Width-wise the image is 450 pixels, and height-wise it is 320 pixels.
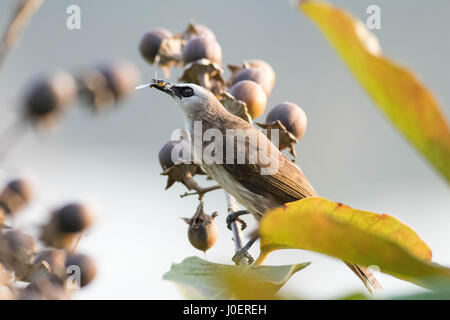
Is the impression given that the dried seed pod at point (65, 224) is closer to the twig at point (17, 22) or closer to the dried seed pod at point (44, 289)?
the dried seed pod at point (44, 289)

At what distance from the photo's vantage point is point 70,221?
1028mm

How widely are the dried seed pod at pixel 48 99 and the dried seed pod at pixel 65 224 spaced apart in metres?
0.41

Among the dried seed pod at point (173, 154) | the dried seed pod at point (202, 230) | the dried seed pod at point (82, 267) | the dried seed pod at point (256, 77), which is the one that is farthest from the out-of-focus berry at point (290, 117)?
the dried seed pod at point (82, 267)

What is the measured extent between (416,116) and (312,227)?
0.21 m

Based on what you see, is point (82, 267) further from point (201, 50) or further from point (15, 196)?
point (201, 50)

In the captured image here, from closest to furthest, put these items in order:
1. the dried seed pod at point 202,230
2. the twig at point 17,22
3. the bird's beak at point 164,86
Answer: the twig at point 17,22 < the dried seed pod at point 202,230 < the bird's beak at point 164,86

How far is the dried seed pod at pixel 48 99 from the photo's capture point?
0.63m

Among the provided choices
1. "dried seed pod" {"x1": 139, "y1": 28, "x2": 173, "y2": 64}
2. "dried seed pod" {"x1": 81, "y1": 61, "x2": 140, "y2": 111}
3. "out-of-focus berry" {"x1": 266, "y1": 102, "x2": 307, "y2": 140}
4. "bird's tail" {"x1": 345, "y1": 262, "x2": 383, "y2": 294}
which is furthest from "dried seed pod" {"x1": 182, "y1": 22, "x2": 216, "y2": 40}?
"dried seed pod" {"x1": 81, "y1": 61, "x2": 140, "y2": 111}

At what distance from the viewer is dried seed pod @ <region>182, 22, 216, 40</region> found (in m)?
2.56

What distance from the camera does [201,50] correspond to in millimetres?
2375

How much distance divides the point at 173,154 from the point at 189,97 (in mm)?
800

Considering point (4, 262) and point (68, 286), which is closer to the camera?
point (4, 262)
